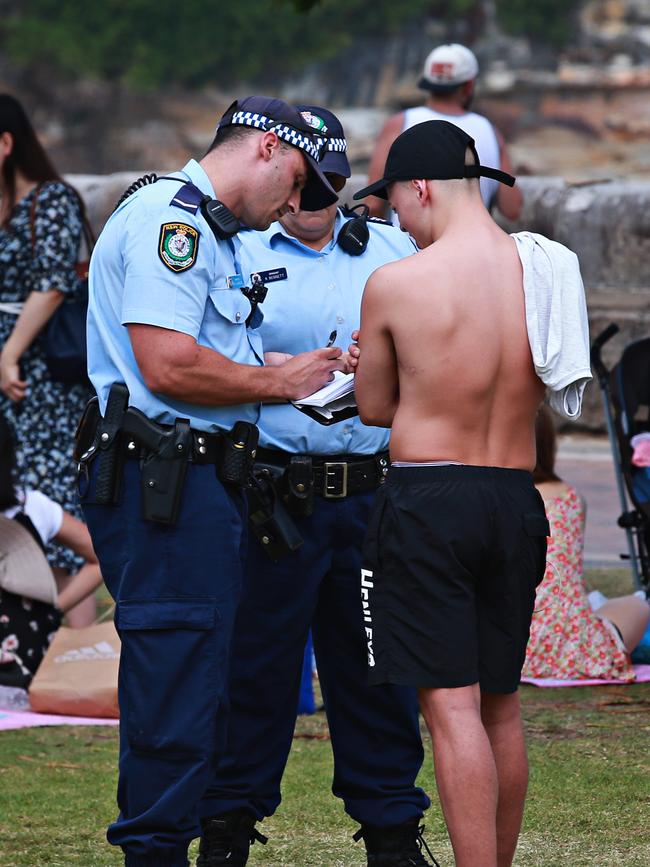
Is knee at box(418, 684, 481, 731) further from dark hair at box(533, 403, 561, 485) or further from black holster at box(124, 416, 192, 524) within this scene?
dark hair at box(533, 403, 561, 485)

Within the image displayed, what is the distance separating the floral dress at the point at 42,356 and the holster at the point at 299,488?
253 centimetres

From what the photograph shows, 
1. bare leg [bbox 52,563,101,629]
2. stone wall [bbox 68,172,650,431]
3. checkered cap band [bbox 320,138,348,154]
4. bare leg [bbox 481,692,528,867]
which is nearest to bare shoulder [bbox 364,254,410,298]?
checkered cap band [bbox 320,138,348,154]

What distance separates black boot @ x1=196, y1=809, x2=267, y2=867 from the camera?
395 centimetres

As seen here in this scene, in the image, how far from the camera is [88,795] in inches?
184

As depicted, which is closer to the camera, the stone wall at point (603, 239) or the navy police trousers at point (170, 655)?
the navy police trousers at point (170, 655)

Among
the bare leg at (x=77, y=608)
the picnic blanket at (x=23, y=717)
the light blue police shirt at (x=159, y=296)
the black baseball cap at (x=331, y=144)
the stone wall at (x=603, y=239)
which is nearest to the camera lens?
the light blue police shirt at (x=159, y=296)

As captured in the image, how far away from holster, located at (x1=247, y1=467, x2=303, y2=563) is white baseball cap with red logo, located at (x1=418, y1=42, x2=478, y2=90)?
3125mm

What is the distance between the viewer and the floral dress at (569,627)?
19.0ft

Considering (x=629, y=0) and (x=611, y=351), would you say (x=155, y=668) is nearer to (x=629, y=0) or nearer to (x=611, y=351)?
(x=611, y=351)

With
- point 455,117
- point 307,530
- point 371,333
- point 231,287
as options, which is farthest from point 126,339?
point 455,117

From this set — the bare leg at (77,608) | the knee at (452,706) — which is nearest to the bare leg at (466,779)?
the knee at (452,706)

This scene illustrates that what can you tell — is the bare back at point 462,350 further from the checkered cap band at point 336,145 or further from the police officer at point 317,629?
the checkered cap band at point 336,145

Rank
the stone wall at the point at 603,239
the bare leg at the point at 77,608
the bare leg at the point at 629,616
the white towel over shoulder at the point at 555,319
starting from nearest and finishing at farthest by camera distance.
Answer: the white towel over shoulder at the point at 555,319 < the bare leg at the point at 629,616 < the bare leg at the point at 77,608 < the stone wall at the point at 603,239

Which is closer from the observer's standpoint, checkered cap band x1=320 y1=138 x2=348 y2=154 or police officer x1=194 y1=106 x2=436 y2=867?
police officer x1=194 y1=106 x2=436 y2=867
